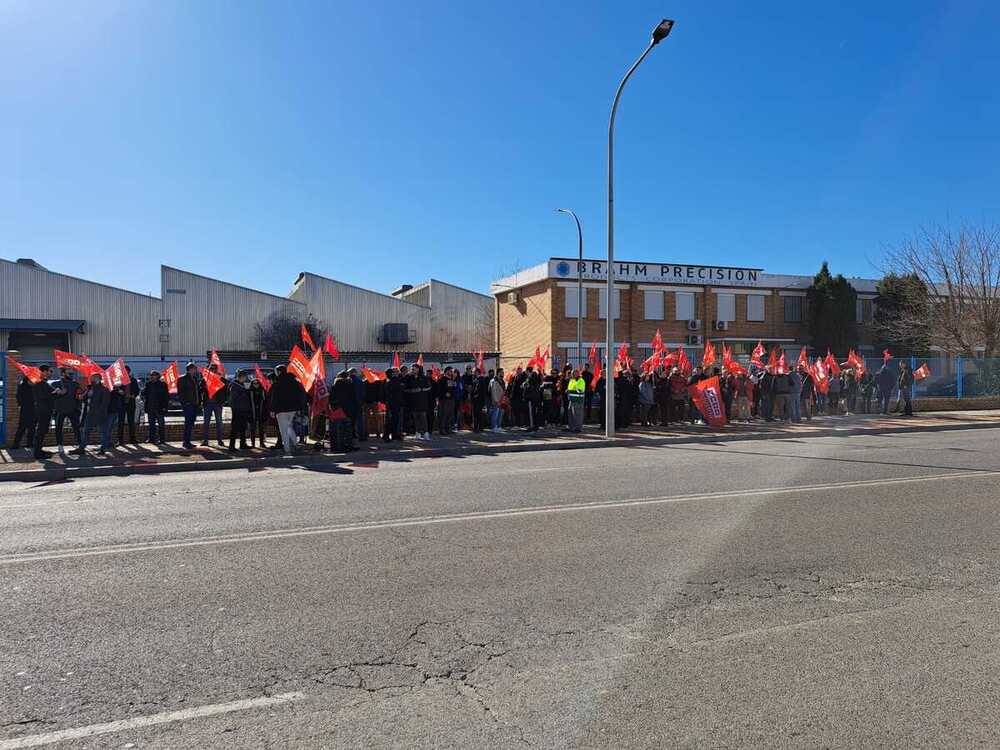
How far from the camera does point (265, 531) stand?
690 centimetres

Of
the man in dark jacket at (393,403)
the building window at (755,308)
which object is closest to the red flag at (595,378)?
the man in dark jacket at (393,403)

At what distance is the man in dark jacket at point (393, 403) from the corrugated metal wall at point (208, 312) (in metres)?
28.7

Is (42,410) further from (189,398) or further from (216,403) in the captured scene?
(216,403)

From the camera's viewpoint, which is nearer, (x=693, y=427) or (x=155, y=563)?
(x=155, y=563)

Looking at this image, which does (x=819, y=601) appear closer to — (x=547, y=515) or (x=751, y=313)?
(x=547, y=515)

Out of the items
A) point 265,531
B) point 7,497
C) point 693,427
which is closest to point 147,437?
point 7,497

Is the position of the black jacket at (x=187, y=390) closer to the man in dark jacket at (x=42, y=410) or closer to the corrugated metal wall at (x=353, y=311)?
the man in dark jacket at (x=42, y=410)

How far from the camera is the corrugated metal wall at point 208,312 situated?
4047 cm

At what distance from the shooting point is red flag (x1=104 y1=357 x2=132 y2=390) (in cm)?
1427

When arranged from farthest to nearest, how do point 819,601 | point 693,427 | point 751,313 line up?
point 751,313, point 693,427, point 819,601

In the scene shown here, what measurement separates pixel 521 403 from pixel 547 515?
10645 millimetres

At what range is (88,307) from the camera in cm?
3912

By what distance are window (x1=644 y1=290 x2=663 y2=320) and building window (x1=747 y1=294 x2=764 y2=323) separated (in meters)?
5.66

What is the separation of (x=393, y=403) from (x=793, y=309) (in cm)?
3198
